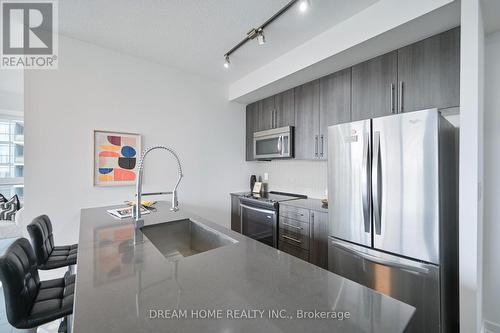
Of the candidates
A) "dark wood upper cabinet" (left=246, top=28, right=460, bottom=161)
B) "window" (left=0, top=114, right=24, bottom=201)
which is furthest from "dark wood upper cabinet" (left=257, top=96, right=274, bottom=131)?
"window" (left=0, top=114, right=24, bottom=201)

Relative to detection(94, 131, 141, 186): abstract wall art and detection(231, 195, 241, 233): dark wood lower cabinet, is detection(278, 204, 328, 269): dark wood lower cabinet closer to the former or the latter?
detection(231, 195, 241, 233): dark wood lower cabinet

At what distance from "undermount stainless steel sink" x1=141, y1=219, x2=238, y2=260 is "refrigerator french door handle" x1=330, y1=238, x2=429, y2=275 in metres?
1.08

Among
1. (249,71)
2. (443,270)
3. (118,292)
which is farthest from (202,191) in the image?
(443,270)

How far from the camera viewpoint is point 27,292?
1080 millimetres

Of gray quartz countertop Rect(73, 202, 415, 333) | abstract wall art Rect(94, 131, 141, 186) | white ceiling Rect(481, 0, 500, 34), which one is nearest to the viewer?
gray quartz countertop Rect(73, 202, 415, 333)

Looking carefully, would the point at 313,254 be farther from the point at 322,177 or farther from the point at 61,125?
the point at 61,125

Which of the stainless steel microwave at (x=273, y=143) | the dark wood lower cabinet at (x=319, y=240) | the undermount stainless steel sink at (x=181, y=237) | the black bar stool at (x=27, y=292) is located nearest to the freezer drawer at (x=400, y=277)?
the dark wood lower cabinet at (x=319, y=240)

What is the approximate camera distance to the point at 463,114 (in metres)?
1.33

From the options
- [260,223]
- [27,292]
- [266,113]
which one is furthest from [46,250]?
[266,113]

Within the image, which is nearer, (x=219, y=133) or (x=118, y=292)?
(x=118, y=292)

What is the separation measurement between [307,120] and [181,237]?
6.38 feet

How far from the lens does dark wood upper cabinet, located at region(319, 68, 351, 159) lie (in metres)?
2.29

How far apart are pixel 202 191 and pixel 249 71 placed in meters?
1.83

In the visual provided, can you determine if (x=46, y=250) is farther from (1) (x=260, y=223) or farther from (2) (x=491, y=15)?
(2) (x=491, y=15)
